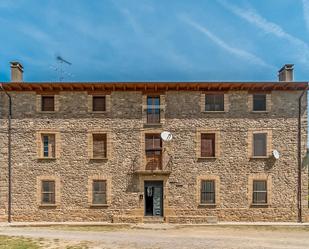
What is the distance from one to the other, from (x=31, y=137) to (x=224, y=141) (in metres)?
13.0

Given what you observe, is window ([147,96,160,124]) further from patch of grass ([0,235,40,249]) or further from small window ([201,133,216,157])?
patch of grass ([0,235,40,249])

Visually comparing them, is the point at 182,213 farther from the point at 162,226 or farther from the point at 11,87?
the point at 11,87

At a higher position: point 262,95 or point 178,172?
point 262,95

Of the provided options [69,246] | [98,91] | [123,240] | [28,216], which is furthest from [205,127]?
[28,216]

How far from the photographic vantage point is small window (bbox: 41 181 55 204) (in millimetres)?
19609

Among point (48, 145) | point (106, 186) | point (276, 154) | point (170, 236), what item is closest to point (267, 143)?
point (276, 154)

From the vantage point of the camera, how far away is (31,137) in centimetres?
1984

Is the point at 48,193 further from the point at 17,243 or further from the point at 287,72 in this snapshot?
the point at 287,72

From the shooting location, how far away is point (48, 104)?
20203 millimetres

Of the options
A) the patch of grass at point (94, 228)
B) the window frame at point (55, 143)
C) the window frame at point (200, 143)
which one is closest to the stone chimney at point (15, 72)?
the window frame at point (55, 143)

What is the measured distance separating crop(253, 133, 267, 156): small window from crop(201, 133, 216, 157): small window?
2.74 m

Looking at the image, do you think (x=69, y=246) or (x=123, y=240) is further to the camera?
(x=123, y=240)

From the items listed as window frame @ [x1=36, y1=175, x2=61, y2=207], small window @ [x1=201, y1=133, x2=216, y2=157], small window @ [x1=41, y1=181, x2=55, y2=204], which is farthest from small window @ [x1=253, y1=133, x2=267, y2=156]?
small window @ [x1=41, y1=181, x2=55, y2=204]

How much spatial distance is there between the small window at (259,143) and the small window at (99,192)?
34.0 feet
